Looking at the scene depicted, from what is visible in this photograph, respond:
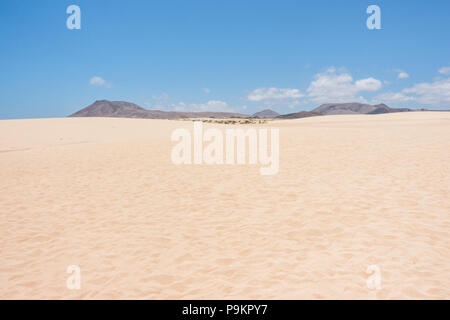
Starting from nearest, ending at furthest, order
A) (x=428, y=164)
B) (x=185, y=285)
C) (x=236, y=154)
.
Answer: (x=185, y=285), (x=428, y=164), (x=236, y=154)

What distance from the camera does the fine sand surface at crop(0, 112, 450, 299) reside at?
4.92 m

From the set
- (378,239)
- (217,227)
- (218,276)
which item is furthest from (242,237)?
(378,239)

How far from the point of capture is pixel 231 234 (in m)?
6.82

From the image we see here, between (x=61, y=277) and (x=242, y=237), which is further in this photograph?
(x=242, y=237)

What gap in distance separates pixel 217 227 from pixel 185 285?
7.82 ft

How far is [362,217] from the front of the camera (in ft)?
24.6

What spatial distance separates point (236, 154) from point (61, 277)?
1451 centimetres

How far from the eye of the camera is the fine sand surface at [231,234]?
16.1 ft

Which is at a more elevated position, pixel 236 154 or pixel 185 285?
pixel 236 154

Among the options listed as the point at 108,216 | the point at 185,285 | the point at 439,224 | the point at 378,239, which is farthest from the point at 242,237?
the point at 439,224

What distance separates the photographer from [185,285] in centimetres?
494

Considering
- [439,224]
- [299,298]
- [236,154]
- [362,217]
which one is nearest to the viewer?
[299,298]
